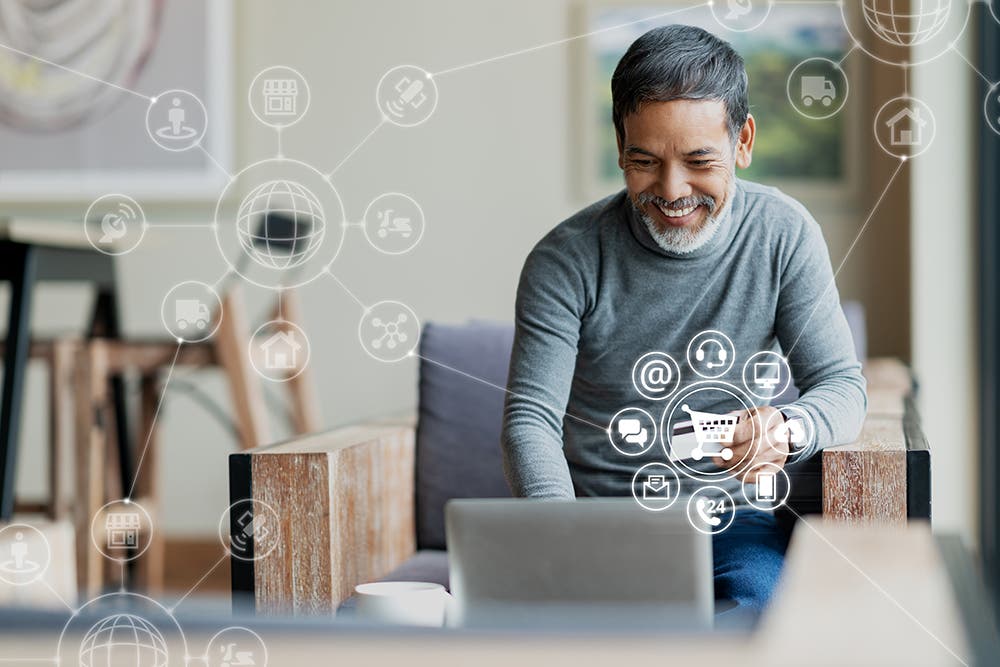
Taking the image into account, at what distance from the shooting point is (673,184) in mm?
1015

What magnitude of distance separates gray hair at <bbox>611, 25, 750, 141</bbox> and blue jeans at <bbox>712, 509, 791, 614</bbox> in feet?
1.30

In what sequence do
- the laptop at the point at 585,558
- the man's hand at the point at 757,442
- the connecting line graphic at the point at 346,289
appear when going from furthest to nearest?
the connecting line graphic at the point at 346,289 → the man's hand at the point at 757,442 → the laptop at the point at 585,558

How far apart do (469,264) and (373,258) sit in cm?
24

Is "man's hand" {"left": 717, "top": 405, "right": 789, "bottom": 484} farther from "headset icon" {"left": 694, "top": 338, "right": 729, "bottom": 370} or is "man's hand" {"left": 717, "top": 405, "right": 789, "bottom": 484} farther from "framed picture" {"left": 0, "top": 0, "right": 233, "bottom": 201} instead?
"framed picture" {"left": 0, "top": 0, "right": 233, "bottom": 201}

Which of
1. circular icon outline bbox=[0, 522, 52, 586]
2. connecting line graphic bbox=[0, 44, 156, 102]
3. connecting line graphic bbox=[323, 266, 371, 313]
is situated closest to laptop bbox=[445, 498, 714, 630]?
circular icon outline bbox=[0, 522, 52, 586]

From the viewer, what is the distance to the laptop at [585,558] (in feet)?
2.41

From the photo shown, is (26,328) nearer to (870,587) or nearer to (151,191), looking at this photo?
(151,191)

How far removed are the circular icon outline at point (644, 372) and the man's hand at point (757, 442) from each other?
69 millimetres

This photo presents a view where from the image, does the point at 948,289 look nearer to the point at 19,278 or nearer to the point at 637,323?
the point at 637,323

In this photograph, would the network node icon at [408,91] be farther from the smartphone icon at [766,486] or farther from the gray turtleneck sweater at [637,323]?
the smartphone icon at [766,486]

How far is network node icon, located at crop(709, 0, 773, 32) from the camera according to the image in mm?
1141

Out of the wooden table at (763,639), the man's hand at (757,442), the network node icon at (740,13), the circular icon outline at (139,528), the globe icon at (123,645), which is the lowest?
the circular icon outline at (139,528)

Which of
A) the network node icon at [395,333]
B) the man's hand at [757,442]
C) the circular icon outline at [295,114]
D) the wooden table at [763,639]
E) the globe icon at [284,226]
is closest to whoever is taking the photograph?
the wooden table at [763,639]

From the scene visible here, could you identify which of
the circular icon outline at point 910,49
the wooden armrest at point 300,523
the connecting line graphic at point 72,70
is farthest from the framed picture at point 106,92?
the circular icon outline at point 910,49
